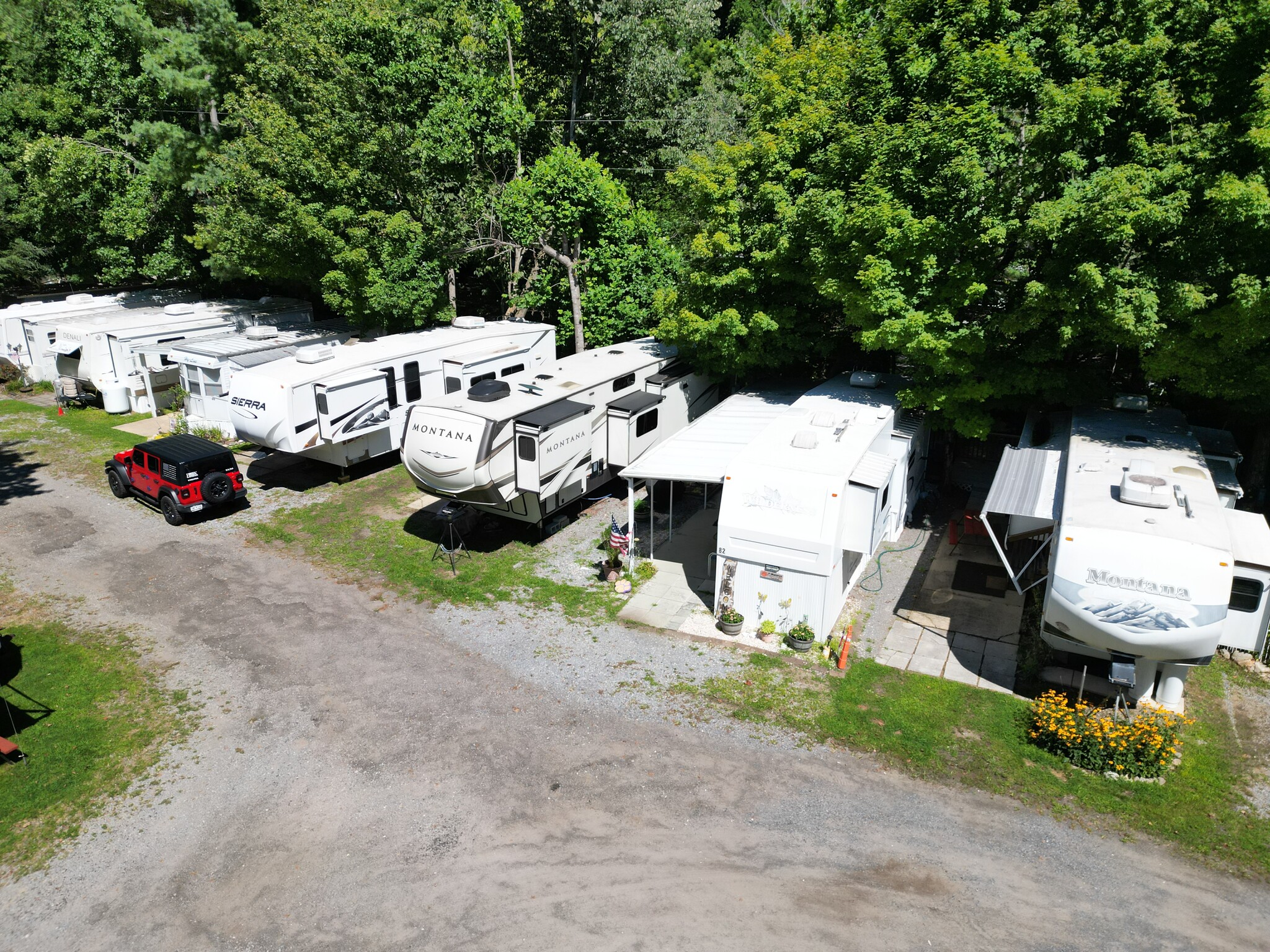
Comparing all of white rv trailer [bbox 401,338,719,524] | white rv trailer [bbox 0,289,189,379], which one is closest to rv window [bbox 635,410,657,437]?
white rv trailer [bbox 401,338,719,524]

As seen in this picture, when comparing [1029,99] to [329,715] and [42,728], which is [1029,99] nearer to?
[329,715]

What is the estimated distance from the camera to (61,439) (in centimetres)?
2411

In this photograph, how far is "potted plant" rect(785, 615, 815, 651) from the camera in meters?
13.1

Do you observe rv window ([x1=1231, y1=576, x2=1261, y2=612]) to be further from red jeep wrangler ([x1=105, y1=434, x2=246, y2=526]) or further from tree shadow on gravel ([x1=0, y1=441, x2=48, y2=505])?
tree shadow on gravel ([x1=0, y1=441, x2=48, y2=505])

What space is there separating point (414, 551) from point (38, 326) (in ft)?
71.9

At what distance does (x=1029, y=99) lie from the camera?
15.0 m

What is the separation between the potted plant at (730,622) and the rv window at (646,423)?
6.11 metres

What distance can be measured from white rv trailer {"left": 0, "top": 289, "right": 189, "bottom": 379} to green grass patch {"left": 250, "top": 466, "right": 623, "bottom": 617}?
1736 centimetres

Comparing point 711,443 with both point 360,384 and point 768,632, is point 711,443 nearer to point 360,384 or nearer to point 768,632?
point 768,632

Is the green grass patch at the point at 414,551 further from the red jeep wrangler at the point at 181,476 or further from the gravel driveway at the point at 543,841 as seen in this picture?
the gravel driveway at the point at 543,841

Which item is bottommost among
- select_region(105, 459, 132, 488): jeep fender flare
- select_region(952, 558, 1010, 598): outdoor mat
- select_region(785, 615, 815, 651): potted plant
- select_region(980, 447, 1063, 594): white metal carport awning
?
select_region(952, 558, 1010, 598): outdoor mat

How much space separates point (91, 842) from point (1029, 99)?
19065mm

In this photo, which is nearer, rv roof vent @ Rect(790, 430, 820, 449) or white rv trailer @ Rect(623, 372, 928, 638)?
white rv trailer @ Rect(623, 372, 928, 638)

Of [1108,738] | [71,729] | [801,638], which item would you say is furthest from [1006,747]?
[71,729]
